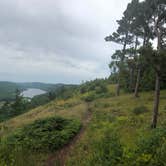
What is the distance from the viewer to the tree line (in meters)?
13.6

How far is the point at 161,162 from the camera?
6660 mm

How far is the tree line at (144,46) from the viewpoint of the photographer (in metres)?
13.6

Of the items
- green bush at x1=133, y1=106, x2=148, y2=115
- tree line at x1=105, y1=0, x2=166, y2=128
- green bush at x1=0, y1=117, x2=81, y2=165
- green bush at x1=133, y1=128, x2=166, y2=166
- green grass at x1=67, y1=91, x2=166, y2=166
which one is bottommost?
green bush at x1=0, y1=117, x2=81, y2=165

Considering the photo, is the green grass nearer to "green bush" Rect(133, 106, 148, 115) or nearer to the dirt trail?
"green bush" Rect(133, 106, 148, 115)

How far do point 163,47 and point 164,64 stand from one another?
5.87 feet

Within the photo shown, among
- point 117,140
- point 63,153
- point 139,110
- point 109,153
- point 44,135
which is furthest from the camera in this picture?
point 139,110

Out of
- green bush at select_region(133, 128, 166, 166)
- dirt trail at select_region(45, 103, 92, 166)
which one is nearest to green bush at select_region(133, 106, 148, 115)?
dirt trail at select_region(45, 103, 92, 166)

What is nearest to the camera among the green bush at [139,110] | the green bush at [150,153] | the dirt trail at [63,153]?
the green bush at [150,153]

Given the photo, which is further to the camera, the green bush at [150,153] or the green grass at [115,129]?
the green grass at [115,129]

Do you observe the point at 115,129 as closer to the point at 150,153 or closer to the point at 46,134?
the point at 46,134

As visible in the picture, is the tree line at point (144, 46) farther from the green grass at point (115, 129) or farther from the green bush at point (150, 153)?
the green bush at point (150, 153)

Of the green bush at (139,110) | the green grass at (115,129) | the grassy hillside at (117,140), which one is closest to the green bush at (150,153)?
the grassy hillside at (117,140)

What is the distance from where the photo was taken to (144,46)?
1368 cm

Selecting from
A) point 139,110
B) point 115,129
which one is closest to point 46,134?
point 115,129
